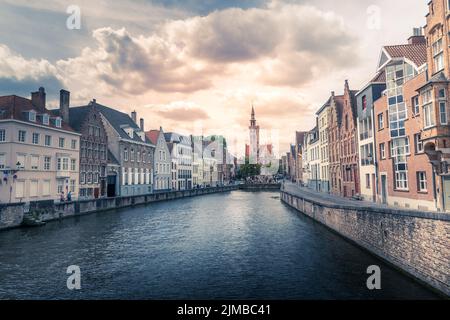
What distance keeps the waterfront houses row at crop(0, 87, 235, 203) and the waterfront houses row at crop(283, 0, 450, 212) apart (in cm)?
3951

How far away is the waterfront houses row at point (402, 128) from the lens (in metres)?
19.5

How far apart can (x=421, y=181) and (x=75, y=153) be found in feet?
147

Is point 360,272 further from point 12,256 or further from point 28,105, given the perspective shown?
point 28,105

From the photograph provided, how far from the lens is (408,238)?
45.2ft

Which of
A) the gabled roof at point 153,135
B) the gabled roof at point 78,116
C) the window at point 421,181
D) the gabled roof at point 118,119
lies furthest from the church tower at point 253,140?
the window at point 421,181

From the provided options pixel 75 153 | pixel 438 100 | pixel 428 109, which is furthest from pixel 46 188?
pixel 438 100

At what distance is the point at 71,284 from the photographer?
13.8 metres

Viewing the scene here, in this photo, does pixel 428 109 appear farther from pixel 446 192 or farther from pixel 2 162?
pixel 2 162

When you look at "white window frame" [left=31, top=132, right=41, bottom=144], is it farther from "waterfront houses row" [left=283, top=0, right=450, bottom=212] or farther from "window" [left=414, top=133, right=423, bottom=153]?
"window" [left=414, top=133, right=423, bottom=153]

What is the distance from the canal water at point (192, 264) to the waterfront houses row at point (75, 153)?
11105mm

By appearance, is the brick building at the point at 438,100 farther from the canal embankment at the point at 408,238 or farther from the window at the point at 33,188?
the window at the point at 33,188

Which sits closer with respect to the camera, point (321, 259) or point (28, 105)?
point (321, 259)

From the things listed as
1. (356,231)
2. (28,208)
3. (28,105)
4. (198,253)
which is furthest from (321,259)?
(28,105)
